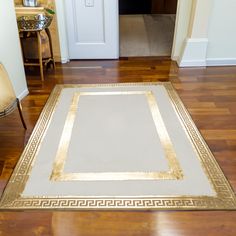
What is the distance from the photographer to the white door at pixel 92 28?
12.1 feet

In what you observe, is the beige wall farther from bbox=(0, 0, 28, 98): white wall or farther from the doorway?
bbox=(0, 0, 28, 98): white wall

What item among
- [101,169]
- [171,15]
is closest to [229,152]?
[101,169]

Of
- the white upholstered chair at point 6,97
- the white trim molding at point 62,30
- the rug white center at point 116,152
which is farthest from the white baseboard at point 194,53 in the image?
the white upholstered chair at point 6,97

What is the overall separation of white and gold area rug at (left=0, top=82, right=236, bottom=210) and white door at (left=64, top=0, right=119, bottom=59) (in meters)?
1.33

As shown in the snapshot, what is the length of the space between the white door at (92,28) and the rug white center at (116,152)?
4.26 ft

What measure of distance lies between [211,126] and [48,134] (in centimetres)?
133

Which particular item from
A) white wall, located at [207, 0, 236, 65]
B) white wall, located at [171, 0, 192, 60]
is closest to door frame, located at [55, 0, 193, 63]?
white wall, located at [171, 0, 192, 60]

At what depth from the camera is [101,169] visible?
1.94m

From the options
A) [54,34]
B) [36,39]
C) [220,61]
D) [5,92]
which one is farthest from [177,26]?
[5,92]

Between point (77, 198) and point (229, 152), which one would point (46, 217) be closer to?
point (77, 198)

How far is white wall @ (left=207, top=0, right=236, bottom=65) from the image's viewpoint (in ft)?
11.3

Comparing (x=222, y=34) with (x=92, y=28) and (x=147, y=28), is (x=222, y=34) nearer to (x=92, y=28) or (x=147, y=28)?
(x=92, y=28)

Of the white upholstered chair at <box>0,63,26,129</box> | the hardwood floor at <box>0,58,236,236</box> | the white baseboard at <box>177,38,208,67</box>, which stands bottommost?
the hardwood floor at <box>0,58,236,236</box>

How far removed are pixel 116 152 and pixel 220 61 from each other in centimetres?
234
